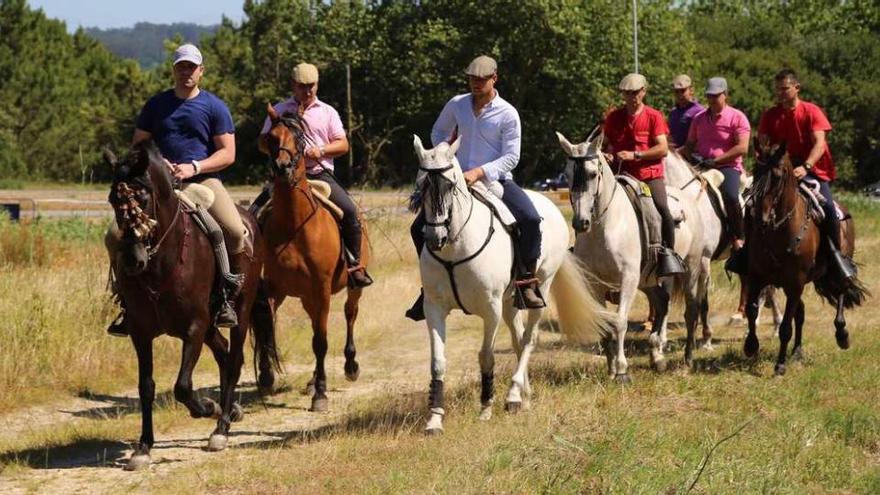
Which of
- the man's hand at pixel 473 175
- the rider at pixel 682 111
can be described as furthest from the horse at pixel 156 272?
the rider at pixel 682 111

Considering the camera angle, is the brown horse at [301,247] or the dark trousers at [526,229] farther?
the brown horse at [301,247]

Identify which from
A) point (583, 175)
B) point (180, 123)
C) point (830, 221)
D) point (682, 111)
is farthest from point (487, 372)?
point (682, 111)

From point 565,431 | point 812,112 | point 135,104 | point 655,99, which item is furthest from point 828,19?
point 565,431

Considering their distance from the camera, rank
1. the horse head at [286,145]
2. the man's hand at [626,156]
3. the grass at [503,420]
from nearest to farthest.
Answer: the grass at [503,420] < the horse head at [286,145] < the man's hand at [626,156]

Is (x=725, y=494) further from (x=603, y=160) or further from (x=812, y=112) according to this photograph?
(x=812, y=112)

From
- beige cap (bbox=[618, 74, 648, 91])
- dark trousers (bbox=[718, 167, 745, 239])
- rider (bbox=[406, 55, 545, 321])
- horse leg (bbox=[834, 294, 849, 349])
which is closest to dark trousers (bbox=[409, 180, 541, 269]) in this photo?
rider (bbox=[406, 55, 545, 321])

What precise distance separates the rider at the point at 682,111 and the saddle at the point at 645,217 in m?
3.16

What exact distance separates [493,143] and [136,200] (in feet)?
9.95

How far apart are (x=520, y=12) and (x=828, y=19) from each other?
1462 inches

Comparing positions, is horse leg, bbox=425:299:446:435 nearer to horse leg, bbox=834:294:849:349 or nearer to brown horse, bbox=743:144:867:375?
brown horse, bbox=743:144:867:375

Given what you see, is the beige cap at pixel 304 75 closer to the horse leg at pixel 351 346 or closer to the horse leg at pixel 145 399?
the horse leg at pixel 351 346

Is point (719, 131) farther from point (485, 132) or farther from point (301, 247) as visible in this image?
point (301, 247)

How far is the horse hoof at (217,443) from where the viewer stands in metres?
9.30

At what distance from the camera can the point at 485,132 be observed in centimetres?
991
